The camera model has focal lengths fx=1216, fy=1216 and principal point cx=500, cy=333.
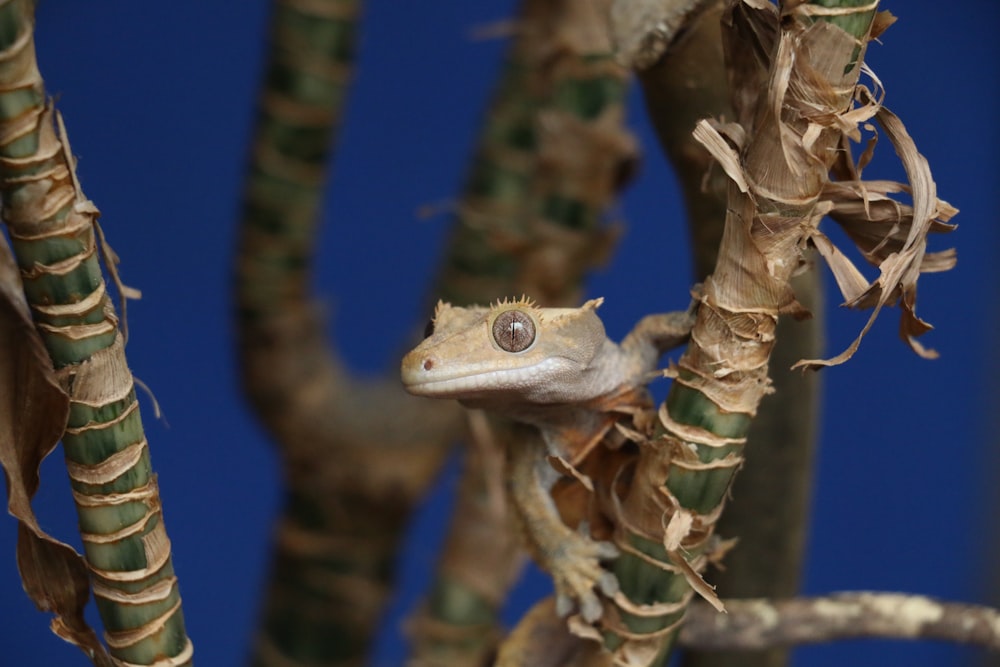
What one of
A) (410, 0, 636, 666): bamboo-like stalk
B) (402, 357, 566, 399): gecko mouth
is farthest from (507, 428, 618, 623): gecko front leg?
(410, 0, 636, 666): bamboo-like stalk

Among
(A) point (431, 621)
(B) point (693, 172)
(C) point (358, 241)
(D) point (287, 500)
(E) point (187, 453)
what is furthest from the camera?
(C) point (358, 241)

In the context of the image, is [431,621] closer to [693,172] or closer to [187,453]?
[187,453]

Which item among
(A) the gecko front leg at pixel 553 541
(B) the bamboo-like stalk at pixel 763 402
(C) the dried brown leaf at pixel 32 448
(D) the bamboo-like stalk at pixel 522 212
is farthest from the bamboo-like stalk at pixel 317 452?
(C) the dried brown leaf at pixel 32 448

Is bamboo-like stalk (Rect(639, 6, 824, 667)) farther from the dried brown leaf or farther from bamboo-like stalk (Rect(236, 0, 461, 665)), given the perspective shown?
bamboo-like stalk (Rect(236, 0, 461, 665))

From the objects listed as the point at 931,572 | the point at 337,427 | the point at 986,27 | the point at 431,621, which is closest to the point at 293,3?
the point at 337,427

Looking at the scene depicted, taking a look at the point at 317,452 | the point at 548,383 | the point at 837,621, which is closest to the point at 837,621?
the point at 837,621

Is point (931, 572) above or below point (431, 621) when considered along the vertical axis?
below
